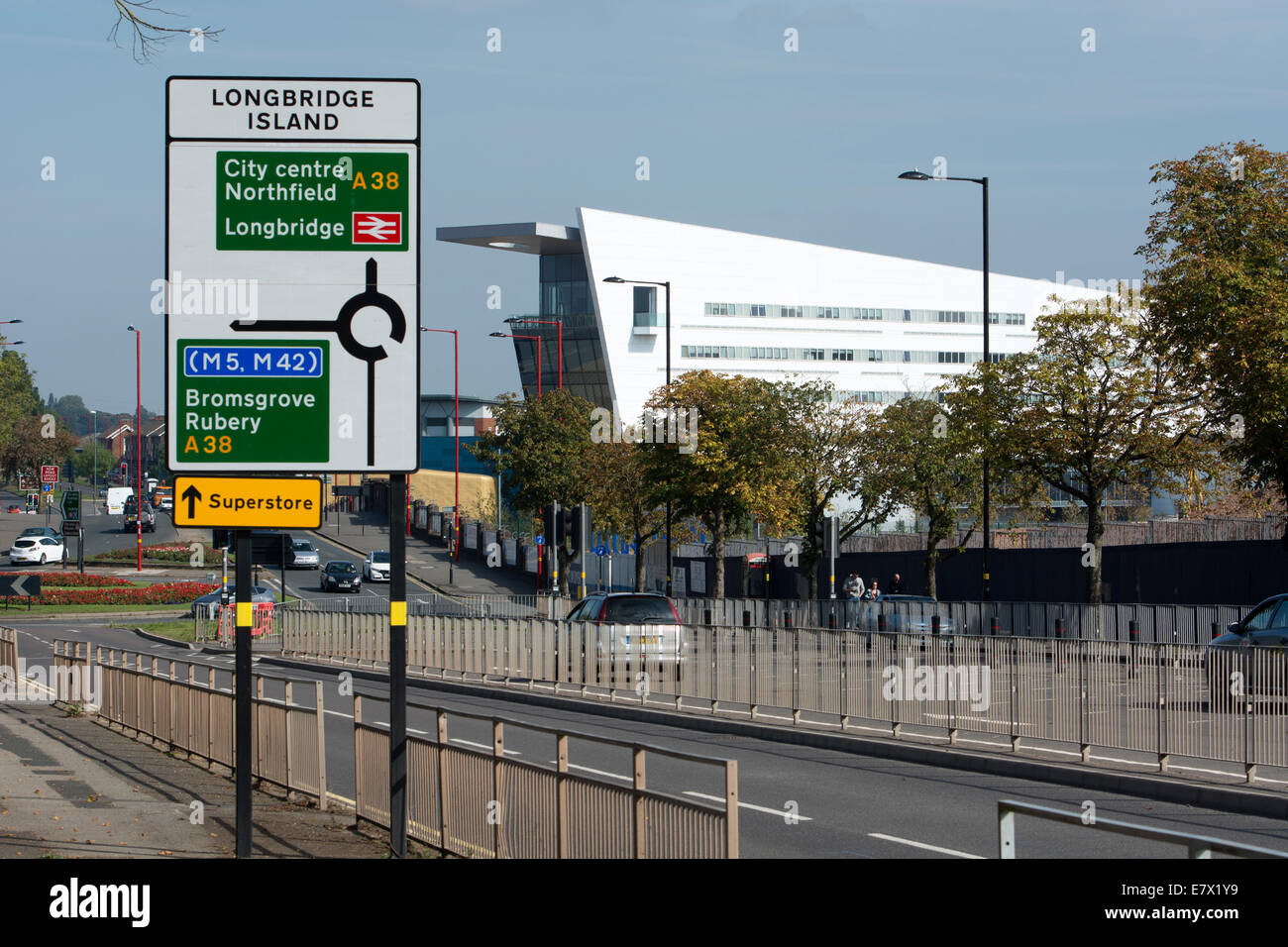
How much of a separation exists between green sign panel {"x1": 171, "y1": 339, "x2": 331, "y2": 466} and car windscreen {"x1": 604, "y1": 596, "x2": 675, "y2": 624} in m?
16.9

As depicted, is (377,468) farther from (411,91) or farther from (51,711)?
(51,711)

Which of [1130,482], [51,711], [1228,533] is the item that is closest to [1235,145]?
[1130,482]

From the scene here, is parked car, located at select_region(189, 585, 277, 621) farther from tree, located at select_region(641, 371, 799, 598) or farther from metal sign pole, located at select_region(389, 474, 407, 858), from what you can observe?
metal sign pole, located at select_region(389, 474, 407, 858)

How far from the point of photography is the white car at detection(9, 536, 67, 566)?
73.1 meters

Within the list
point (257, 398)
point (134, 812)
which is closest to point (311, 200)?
point (257, 398)

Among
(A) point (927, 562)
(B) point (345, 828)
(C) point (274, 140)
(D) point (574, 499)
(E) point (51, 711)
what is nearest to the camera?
(C) point (274, 140)

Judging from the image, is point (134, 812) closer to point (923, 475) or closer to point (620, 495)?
point (923, 475)

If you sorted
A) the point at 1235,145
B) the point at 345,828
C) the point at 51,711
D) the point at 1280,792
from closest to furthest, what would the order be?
the point at 345,828
the point at 1280,792
the point at 51,711
the point at 1235,145

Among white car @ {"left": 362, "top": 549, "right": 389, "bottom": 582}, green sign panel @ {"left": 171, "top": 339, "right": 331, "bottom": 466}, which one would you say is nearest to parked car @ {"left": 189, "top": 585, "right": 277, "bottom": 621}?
white car @ {"left": 362, "top": 549, "right": 389, "bottom": 582}

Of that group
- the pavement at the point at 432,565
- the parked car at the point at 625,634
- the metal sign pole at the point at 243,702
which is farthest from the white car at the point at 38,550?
the metal sign pole at the point at 243,702

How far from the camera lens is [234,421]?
29.1ft

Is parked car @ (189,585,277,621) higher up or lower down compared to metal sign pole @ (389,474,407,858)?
lower down

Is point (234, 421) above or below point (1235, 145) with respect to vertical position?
below
